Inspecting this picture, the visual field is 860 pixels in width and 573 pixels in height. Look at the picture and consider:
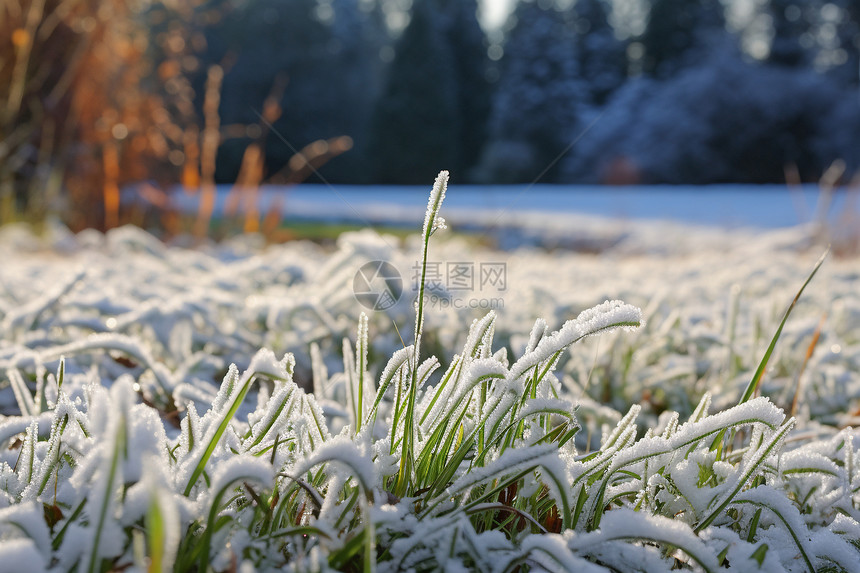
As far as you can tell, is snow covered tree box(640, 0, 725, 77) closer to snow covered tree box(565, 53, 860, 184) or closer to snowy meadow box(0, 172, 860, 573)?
snow covered tree box(565, 53, 860, 184)

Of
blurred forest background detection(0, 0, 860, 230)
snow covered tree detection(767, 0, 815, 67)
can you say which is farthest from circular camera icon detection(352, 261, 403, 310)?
snow covered tree detection(767, 0, 815, 67)

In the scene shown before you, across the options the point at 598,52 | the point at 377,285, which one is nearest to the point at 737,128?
the point at 598,52

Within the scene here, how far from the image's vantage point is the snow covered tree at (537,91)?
869 inches

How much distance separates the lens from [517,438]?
900 millimetres

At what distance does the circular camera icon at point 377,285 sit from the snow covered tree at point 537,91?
18.8m

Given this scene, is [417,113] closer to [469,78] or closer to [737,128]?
[469,78]

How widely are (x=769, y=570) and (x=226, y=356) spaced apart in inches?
49.6

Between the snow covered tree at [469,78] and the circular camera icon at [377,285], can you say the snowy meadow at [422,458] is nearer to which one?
the circular camera icon at [377,285]

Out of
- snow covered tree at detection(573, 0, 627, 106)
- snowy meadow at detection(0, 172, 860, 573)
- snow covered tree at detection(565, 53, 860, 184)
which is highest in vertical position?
snow covered tree at detection(573, 0, 627, 106)

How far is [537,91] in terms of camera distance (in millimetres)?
23141

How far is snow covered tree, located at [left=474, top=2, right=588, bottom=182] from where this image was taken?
22.1 m

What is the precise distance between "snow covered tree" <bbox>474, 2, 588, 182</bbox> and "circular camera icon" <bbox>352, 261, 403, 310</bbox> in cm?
1884

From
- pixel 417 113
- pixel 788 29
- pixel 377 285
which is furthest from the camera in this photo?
pixel 788 29

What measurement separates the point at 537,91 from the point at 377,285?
2264 cm
